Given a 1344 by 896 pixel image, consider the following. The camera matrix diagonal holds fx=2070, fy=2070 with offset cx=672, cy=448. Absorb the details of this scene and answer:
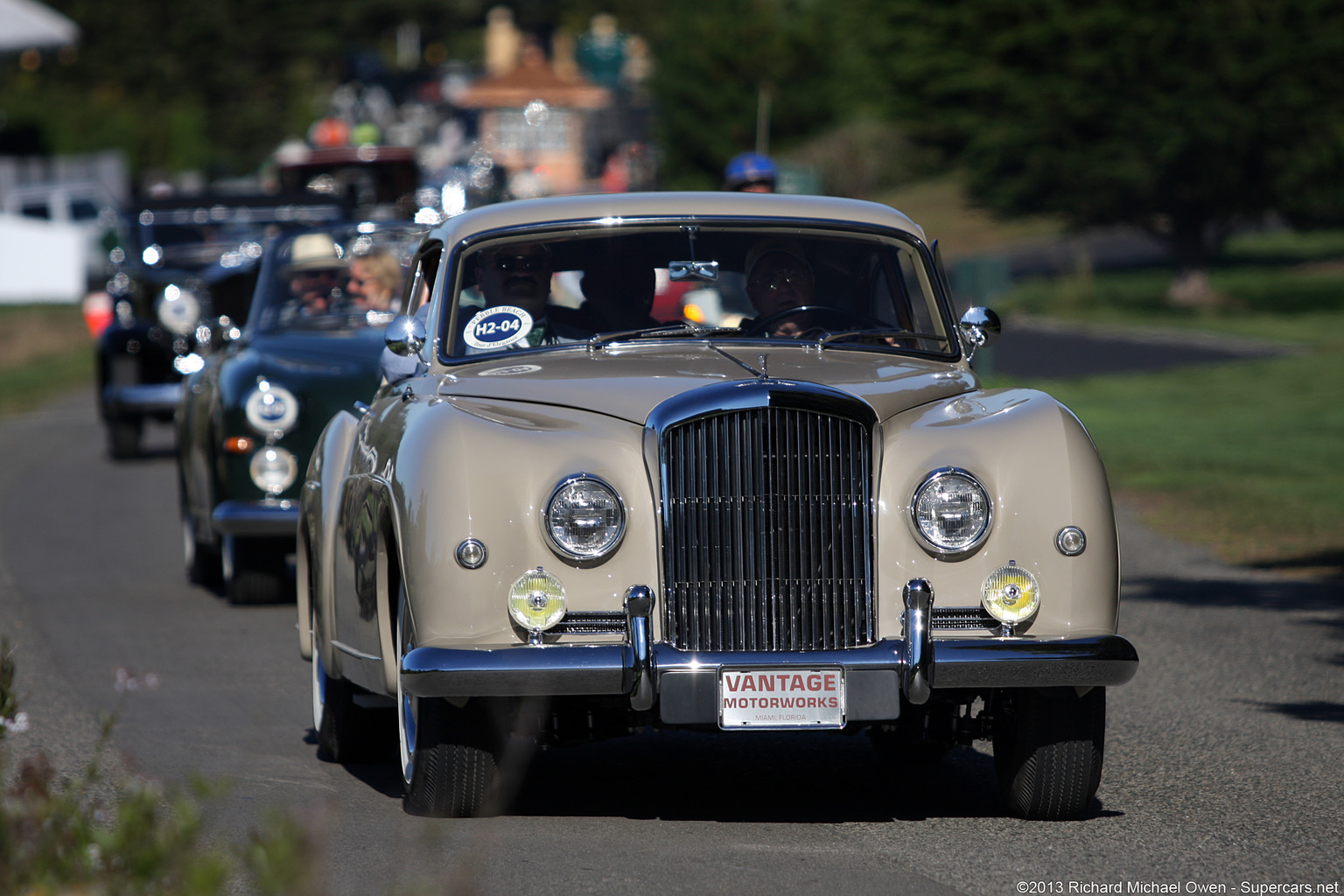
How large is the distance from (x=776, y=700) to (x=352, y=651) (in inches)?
63.0

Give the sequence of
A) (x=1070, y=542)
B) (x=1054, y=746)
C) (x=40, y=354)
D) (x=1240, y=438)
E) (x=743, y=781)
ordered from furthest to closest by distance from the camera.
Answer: (x=40, y=354) < (x=1240, y=438) < (x=743, y=781) < (x=1054, y=746) < (x=1070, y=542)

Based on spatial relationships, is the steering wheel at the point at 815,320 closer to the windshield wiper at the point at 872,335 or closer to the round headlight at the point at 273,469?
the windshield wiper at the point at 872,335

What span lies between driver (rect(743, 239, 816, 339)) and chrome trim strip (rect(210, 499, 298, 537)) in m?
4.12

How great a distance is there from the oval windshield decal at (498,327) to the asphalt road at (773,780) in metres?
1.42

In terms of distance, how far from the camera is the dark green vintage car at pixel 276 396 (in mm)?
10547

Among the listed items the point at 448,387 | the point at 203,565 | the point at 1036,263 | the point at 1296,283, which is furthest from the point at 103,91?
the point at 448,387

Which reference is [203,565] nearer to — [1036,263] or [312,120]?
[1036,263]

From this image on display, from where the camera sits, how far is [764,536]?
5.62 m

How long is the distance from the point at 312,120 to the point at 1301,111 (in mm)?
46730

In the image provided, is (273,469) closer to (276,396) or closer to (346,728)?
(276,396)

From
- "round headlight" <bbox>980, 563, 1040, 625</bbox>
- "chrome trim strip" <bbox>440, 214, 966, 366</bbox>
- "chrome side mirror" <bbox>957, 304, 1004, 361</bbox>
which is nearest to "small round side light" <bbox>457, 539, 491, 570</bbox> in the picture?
"round headlight" <bbox>980, 563, 1040, 625</bbox>

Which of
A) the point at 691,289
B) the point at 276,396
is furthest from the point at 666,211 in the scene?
the point at 276,396

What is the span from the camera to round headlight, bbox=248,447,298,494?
1060 cm

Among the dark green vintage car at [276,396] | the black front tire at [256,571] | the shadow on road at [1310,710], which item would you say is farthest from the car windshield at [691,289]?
the black front tire at [256,571]
